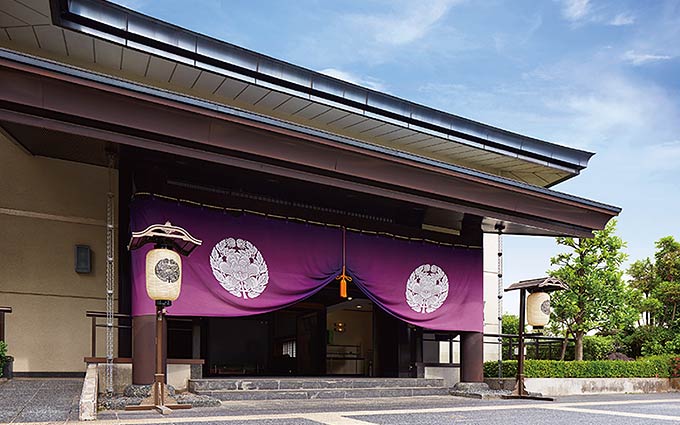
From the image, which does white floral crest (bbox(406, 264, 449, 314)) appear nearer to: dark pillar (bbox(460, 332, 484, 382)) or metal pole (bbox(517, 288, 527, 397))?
dark pillar (bbox(460, 332, 484, 382))

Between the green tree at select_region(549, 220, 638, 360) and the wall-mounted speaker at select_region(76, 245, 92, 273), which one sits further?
the green tree at select_region(549, 220, 638, 360)

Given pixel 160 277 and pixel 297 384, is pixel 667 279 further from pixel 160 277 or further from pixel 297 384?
pixel 160 277

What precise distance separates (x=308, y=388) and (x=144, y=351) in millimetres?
2403

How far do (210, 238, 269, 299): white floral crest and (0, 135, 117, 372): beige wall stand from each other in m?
2.51

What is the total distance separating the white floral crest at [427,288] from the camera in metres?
10.1

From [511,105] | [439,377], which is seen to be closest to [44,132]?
[439,377]

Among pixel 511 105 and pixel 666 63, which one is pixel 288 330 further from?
pixel 666 63

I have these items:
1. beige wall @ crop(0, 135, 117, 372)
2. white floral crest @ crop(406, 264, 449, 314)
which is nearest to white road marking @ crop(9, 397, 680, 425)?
white floral crest @ crop(406, 264, 449, 314)

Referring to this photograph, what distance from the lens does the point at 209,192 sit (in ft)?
28.2

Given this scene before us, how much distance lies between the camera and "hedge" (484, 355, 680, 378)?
1104cm

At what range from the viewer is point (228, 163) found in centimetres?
767

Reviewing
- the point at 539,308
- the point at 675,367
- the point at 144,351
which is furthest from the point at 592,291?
the point at 144,351

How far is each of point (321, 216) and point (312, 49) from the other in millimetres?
6539

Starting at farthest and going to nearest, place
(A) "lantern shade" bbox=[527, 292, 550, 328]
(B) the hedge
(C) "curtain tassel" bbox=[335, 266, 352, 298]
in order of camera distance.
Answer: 1. (B) the hedge
2. (A) "lantern shade" bbox=[527, 292, 550, 328]
3. (C) "curtain tassel" bbox=[335, 266, 352, 298]
